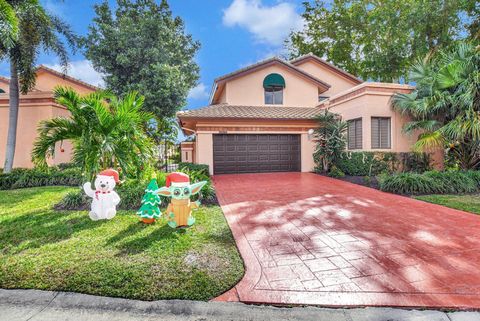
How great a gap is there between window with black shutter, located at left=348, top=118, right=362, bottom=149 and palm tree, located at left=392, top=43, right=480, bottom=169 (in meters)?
2.18

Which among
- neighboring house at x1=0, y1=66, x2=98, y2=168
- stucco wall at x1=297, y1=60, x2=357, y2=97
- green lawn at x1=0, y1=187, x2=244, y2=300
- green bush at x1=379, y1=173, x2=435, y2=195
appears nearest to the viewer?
green lawn at x1=0, y1=187, x2=244, y2=300

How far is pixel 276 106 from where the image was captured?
17828 mm

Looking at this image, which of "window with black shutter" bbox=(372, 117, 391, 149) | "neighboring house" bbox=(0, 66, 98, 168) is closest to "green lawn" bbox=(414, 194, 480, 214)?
"window with black shutter" bbox=(372, 117, 391, 149)

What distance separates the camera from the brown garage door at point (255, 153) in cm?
1529

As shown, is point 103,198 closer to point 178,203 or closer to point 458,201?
point 178,203

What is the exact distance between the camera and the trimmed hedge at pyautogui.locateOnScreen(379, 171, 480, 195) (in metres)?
8.99

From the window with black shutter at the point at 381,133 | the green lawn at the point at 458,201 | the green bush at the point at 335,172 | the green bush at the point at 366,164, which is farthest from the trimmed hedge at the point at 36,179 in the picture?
the window with black shutter at the point at 381,133

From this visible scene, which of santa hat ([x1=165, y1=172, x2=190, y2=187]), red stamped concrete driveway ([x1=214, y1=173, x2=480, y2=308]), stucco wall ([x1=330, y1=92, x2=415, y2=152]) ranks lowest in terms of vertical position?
red stamped concrete driveway ([x1=214, y1=173, x2=480, y2=308])

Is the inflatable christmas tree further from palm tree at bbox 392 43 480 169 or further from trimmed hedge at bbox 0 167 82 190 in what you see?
palm tree at bbox 392 43 480 169

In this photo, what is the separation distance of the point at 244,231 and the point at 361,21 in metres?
26.9

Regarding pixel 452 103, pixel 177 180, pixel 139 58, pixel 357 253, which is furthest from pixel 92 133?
pixel 139 58

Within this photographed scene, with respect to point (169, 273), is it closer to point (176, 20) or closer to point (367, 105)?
point (367, 105)

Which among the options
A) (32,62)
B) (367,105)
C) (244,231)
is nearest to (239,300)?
(244,231)

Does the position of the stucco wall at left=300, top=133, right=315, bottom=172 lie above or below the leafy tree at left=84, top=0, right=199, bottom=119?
below
